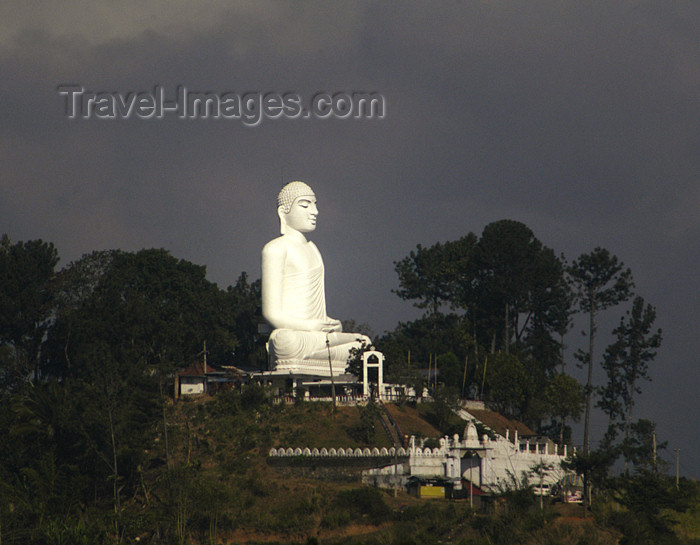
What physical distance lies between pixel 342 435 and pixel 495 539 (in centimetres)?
1161

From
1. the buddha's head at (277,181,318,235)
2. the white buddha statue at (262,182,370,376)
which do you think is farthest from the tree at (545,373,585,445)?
the buddha's head at (277,181,318,235)

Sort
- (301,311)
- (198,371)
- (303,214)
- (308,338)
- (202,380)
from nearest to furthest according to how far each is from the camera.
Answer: (308,338) → (301,311) → (303,214) → (202,380) → (198,371)

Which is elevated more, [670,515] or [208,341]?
[208,341]

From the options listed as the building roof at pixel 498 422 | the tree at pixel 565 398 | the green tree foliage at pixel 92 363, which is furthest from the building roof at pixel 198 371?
the tree at pixel 565 398

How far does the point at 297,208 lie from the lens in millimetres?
51938

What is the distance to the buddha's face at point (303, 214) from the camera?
52.0 m

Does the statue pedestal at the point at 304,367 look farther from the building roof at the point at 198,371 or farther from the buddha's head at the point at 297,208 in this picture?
the buddha's head at the point at 297,208

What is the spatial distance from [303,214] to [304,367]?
7.25 m

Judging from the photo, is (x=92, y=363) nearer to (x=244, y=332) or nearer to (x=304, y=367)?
(x=304, y=367)

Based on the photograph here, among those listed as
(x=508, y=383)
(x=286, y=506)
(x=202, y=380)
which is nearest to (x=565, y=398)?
(x=508, y=383)

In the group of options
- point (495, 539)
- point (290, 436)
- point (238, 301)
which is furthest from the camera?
point (238, 301)

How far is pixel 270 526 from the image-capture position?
36.1 m

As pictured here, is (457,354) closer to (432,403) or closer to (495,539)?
(432,403)

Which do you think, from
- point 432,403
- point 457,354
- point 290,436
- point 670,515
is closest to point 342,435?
point 290,436
